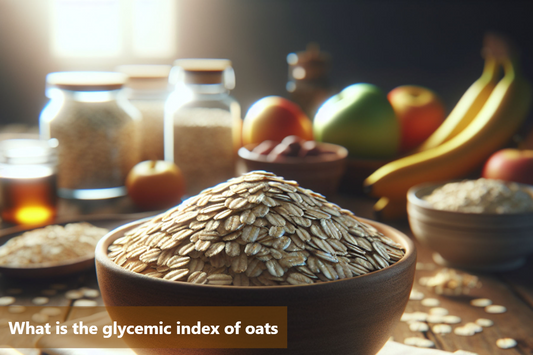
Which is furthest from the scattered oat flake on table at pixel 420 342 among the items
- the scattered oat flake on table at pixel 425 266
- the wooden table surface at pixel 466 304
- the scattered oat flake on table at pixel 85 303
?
the scattered oat flake on table at pixel 85 303

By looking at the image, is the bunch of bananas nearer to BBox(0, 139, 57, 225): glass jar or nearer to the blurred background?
BBox(0, 139, 57, 225): glass jar

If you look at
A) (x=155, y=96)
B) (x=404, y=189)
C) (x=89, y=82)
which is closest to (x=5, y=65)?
(x=155, y=96)

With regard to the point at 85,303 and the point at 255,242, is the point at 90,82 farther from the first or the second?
the point at 255,242

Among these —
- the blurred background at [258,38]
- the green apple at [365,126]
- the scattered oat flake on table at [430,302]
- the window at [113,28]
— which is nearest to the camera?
the scattered oat flake on table at [430,302]

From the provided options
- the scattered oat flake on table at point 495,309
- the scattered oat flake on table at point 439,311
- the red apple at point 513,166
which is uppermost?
the red apple at point 513,166

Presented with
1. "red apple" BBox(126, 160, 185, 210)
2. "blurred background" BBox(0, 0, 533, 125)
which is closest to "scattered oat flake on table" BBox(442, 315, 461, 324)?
"red apple" BBox(126, 160, 185, 210)

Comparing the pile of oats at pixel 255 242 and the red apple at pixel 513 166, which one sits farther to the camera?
the red apple at pixel 513 166

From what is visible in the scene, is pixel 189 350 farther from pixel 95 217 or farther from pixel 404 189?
pixel 404 189

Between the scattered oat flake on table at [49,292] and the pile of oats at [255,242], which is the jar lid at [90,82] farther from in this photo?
the pile of oats at [255,242]
